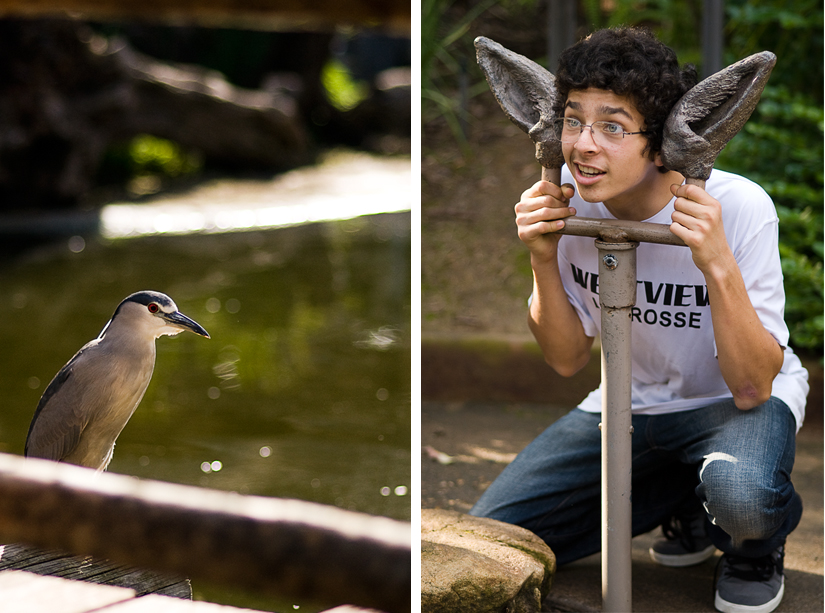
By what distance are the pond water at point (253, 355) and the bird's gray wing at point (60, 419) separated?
830mm

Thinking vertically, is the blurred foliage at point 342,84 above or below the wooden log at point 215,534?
above

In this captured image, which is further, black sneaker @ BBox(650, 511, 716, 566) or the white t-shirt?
black sneaker @ BBox(650, 511, 716, 566)

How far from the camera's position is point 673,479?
2.03 metres

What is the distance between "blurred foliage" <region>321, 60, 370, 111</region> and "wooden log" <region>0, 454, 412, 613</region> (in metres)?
9.84

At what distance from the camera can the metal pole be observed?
1.57 metres

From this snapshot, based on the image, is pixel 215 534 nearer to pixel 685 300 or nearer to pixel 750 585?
pixel 685 300

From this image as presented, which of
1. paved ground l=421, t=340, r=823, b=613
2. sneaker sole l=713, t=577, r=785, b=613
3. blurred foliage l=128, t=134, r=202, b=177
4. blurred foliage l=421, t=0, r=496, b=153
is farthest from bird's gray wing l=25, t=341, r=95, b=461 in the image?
blurred foliage l=128, t=134, r=202, b=177

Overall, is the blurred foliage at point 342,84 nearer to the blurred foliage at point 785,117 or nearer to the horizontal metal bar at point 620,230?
the blurred foliage at point 785,117

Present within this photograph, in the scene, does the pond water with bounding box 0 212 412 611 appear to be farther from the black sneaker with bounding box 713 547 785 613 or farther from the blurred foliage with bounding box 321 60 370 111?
the blurred foliage with bounding box 321 60 370 111

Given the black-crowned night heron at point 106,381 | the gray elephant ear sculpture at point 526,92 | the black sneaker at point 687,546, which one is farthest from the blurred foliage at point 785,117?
the black-crowned night heron at point 106,381

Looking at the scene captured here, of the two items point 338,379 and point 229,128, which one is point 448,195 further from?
point 229,128

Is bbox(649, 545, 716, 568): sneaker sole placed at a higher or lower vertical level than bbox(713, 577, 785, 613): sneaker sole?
lower

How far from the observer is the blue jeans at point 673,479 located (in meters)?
1.69

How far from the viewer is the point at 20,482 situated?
55 cm
